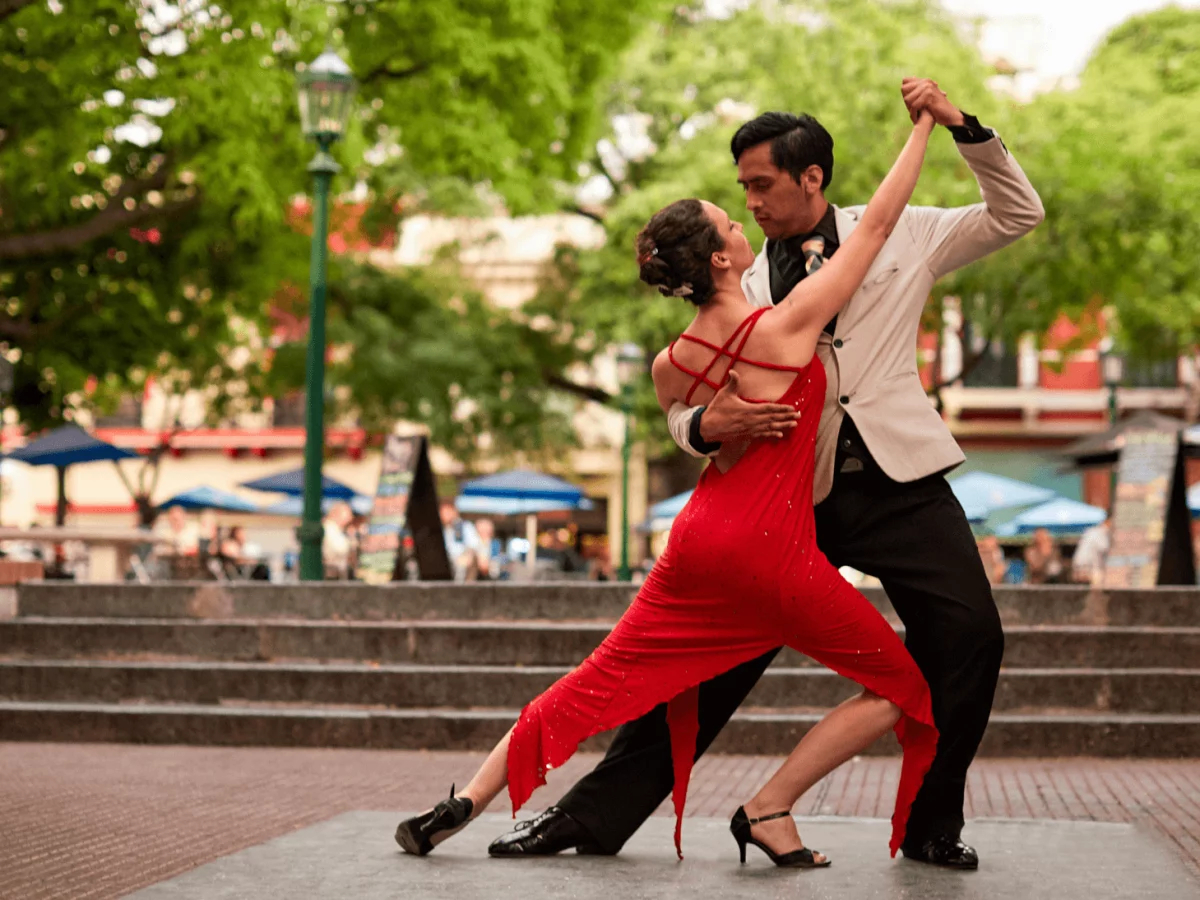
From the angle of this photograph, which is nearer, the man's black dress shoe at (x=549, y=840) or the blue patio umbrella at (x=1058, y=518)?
the man's black dress shoe at (x=549, y=840)

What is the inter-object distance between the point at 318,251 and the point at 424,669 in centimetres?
559

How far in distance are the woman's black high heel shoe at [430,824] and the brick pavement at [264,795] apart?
68 centimetres

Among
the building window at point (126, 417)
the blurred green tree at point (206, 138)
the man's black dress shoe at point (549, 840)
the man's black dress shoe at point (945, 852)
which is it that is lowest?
the man's black dress shoe at point (549, 840)

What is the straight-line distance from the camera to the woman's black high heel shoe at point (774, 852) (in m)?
4.71

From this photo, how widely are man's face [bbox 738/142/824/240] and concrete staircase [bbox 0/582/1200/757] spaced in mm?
4638

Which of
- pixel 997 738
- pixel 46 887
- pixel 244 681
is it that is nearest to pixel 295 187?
pixel 244 681

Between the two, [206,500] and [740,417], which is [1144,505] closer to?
[740,417]

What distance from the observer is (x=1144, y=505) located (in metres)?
13.8

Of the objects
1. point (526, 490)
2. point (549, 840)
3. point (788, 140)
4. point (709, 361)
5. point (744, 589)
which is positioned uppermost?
point (788, 140)

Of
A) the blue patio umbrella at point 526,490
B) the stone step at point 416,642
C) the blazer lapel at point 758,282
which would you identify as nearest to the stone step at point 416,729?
the stone step at point 416,642

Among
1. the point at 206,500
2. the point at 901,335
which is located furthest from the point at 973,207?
the point at 206,500

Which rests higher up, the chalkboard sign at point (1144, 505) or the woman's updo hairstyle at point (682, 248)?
the woman's updo hairstyle at point (682, 248)

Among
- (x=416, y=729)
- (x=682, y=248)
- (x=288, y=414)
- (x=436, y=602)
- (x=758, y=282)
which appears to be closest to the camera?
(x=682, y=248)

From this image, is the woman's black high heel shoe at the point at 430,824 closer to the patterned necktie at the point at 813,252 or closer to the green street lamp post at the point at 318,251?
the patterned necktie at the point at 813,252
